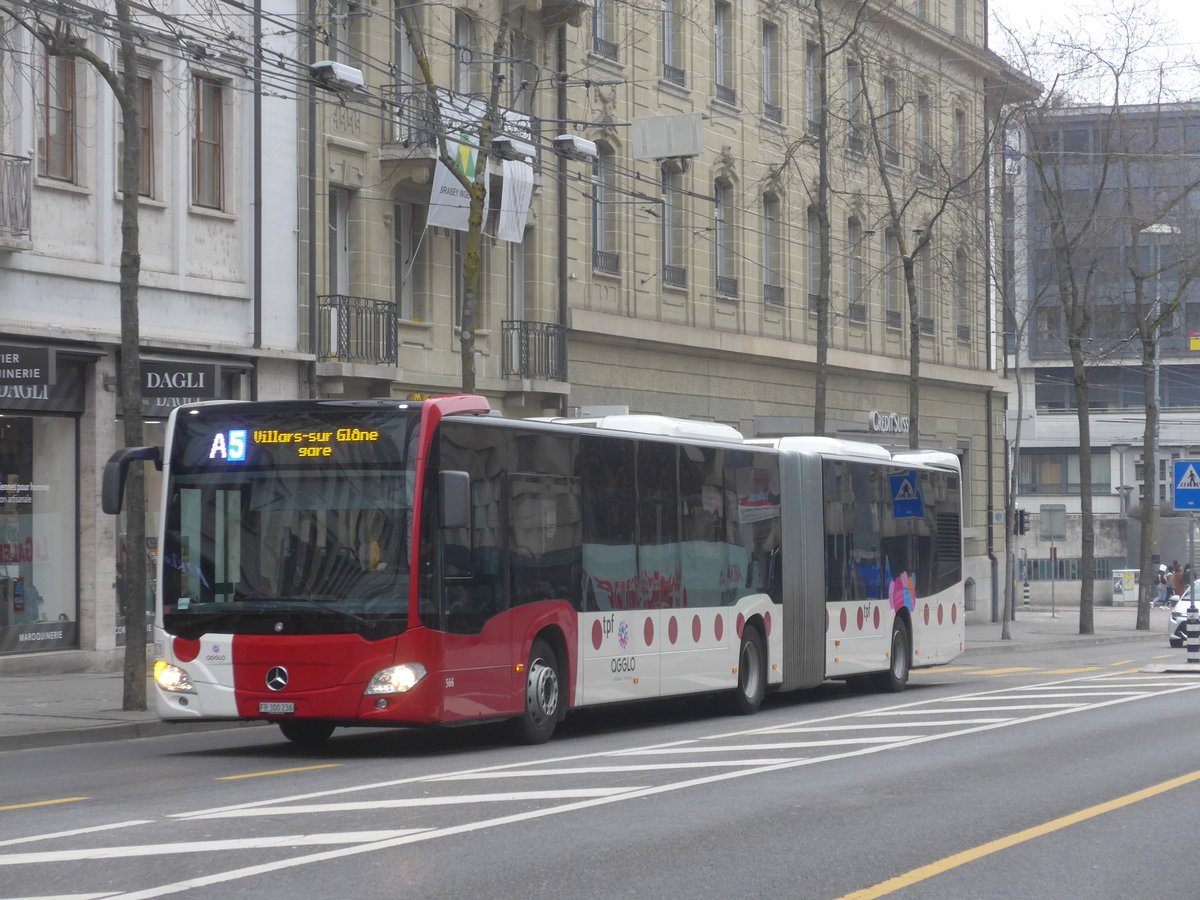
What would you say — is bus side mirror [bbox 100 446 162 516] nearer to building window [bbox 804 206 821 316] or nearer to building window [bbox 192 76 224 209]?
building window [bbox 192 76 224 209]

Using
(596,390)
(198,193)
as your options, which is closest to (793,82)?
(596,390)

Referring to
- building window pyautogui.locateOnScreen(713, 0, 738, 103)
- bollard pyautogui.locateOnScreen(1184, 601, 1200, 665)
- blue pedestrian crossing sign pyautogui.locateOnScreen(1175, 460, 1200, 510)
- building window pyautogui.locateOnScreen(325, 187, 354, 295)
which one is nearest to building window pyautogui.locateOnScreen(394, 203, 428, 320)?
building window pyautogui.locateOnScreen(325, 187, 354, 295)

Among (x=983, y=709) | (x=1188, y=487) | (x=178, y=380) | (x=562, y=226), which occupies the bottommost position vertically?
(x=983, y=709)

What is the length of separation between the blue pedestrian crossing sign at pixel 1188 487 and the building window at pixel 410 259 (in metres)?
13.1

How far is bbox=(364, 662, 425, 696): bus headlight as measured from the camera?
14.5m

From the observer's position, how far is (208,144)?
26281mm

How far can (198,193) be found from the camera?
26156mm

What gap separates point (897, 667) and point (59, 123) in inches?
501

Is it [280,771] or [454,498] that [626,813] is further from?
[454,498]

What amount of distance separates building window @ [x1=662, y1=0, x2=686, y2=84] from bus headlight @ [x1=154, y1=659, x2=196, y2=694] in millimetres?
23937

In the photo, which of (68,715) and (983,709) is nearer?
(68,715)

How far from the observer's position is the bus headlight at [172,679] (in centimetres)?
1506

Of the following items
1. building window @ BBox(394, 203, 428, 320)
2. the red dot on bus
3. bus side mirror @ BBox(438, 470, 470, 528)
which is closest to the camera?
bus side mirror @ BBox(438, 470, 470, 528)

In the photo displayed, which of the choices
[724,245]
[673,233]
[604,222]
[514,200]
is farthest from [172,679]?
[724,245]
